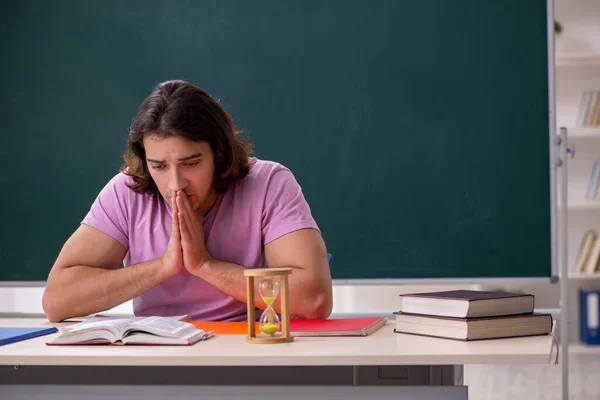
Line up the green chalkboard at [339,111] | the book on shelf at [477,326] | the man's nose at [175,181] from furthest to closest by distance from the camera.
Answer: the green chalkboard at [339,111]
the man's nose at [175,181]
the book on shelf at [477,326]

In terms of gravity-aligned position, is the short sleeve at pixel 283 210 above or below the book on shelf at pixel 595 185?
below

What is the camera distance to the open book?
1.53 meters

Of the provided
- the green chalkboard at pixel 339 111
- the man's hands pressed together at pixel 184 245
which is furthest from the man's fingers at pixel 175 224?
the green chalkboard at pixel 339 111

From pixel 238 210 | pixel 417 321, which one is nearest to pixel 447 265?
pixel 238 210

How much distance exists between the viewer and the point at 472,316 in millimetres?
1507

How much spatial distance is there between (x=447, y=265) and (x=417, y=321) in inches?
72.2

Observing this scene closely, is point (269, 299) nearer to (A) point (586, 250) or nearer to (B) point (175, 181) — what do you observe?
(B) point (175, 181)

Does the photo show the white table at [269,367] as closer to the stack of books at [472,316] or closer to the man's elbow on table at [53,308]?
the stack of books at [472,316]

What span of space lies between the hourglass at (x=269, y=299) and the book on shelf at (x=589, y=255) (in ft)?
12.6

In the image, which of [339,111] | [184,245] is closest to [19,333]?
[184,245]

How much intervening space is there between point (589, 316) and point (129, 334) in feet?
13.5

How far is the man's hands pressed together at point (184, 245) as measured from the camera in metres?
2.02

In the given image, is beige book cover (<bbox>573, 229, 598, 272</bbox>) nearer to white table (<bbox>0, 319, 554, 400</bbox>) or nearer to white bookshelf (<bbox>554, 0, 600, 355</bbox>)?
white bookshelf (<bbox>554, 0, 600, 355</bbox>)

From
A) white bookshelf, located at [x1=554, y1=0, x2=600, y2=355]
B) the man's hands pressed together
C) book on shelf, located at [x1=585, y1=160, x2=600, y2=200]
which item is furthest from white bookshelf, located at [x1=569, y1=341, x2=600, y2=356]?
the man's hands pressed together
